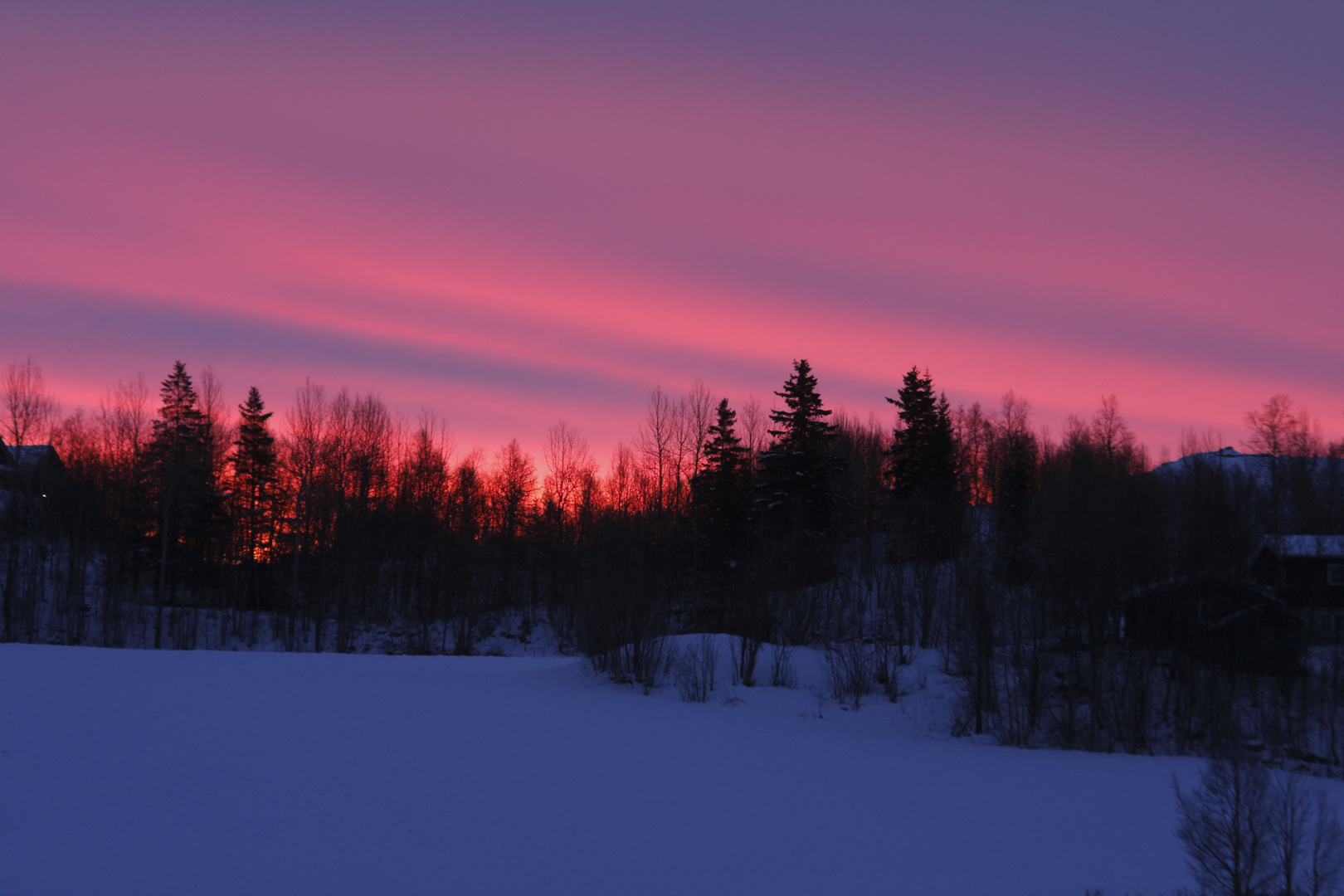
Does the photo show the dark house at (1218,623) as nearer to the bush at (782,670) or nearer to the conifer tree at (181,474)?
the bush at (782,670)

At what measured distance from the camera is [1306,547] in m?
45.4

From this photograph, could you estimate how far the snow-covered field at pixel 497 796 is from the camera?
12.3 meters

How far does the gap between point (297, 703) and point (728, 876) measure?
15.8 m

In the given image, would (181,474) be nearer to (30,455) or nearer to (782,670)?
(30,455)

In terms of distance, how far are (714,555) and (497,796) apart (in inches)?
1523

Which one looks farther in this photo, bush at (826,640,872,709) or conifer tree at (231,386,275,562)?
conifer tree at (231,386,275,562)

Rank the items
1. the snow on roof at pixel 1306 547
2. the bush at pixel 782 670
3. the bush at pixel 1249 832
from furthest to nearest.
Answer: the snow on roof at pixel 1306 547 → the bush at pixel 782 670 → the bush at pixel 1249 832

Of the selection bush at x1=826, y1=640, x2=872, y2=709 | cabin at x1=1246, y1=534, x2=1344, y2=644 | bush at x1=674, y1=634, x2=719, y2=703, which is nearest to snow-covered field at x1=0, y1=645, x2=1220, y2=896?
bush at x1=674, y1=634, x2=719, y2=703

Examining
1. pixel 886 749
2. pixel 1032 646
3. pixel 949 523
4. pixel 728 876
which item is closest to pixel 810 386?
pixel 949 523

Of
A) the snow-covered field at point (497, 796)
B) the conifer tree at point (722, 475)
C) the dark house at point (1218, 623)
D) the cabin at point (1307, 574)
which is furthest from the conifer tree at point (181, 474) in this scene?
the cabin at point (1307, 574)

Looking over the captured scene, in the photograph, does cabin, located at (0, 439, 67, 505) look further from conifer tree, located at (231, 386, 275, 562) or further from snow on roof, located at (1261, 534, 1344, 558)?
snow on roof, located at (1261, 534, 1344, 558)

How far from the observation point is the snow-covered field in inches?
485

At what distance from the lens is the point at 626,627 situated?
32.1 m

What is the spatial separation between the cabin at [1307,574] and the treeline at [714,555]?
1.37m
